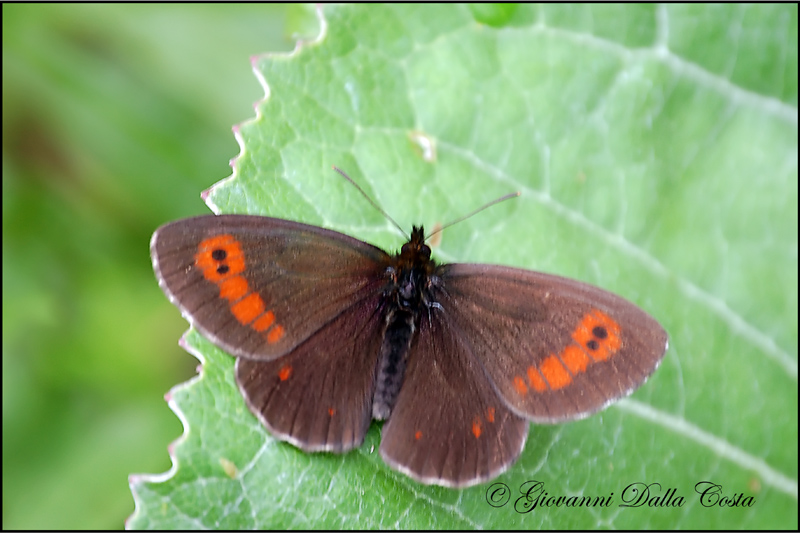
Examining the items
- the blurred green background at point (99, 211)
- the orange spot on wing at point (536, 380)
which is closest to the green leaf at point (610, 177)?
the orange spot on wing at point (536, 380)

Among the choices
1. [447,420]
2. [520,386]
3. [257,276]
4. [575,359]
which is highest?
[257,276]

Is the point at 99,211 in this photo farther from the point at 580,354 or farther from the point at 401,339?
the point at 580,354

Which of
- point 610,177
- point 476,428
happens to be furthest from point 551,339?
point 610,177

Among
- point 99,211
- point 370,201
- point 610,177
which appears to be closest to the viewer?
point 370,201

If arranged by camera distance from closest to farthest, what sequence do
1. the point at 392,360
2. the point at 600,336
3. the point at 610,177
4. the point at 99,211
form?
the point at 600,336 < the point at 392,360 < the point at 610,177 < the point at 99,211

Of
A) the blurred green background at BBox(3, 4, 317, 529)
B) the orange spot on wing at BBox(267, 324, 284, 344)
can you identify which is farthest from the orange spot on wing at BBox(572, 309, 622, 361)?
the blurred green background at BBox(3, 4, 317, 529)

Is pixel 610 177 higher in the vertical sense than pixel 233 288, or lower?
higher
